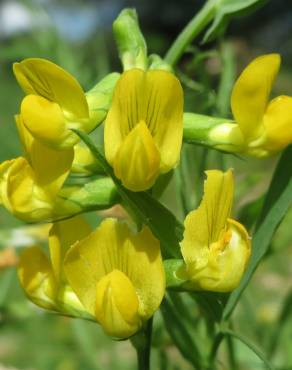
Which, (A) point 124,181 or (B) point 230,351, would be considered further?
(B) point 230,351

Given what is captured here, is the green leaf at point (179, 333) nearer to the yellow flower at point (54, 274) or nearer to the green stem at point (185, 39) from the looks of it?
the yellow flower at point (54, 274)

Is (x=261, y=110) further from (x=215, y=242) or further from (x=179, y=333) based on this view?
(x=179, y=333)

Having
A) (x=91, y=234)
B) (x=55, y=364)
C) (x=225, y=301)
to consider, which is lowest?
(x=55, y=364)

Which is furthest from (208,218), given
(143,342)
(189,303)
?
(189,303)

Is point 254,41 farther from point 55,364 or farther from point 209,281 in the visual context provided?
point 209,281

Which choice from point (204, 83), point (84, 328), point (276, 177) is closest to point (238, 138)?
point (276, 177)

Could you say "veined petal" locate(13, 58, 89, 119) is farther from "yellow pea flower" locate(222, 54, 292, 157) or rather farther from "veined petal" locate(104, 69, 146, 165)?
"yellow pea flower" locate(222, 54, 292, 157)
